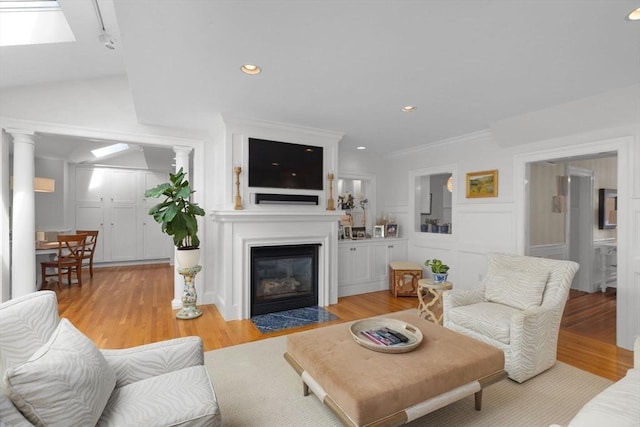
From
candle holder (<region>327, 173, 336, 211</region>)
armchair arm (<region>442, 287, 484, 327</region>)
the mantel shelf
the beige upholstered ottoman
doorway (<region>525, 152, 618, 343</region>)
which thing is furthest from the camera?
doorway (<region>525, 152, 618, 343</region>)

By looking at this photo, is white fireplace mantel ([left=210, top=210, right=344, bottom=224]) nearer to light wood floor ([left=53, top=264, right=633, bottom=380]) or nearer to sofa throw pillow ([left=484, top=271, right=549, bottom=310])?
light wood floor ([left=53, top=264, right=633, bottom=380])

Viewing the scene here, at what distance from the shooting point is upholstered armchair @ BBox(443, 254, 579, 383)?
2.33 metres

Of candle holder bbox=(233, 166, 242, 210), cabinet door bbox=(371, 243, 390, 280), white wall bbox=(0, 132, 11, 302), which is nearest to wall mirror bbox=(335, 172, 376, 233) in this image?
cabinet door bbox=(371, 243, 390, 280)

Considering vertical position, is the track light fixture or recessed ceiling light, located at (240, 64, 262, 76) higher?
the track light fixture

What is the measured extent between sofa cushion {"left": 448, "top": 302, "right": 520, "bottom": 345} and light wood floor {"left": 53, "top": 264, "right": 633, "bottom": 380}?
29.5 inches

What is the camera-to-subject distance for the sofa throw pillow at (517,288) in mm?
2660

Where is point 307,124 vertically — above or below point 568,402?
above

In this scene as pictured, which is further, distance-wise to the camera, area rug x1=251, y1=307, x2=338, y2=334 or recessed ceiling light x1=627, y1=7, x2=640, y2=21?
area rug x1=251, y1=307, x2=338, y2=334

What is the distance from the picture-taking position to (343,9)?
170 cm

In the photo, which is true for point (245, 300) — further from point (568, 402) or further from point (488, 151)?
point (488, 151)

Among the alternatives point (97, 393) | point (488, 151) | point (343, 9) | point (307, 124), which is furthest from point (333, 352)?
point (488, 151)

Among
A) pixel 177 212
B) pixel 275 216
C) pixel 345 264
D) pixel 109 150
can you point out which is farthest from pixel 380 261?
pixel 109 150

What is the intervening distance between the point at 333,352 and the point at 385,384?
0.43 m

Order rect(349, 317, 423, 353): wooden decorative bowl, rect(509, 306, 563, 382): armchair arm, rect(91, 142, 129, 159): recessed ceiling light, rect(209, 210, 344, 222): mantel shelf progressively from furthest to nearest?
rect(91, 142, 129, 159): recessed ceiling light
rect(209, 210, 344, 222): mantel shelf
rect(509, 306, 563, 382): armchair arm
rect(349, 317, 423, 353): wooden decorative bowl
